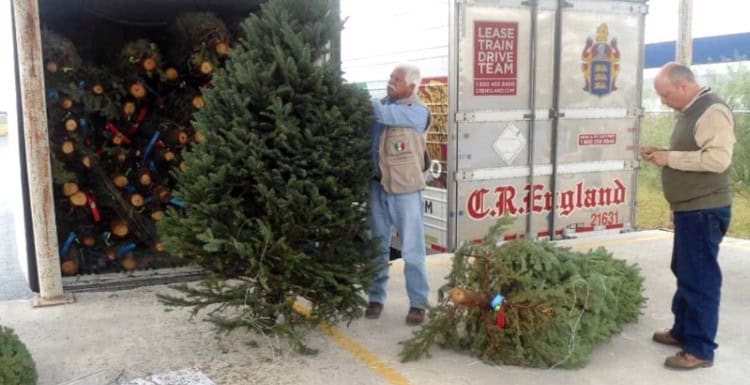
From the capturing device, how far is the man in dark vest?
3809mm

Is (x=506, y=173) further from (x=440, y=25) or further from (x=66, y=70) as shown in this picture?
(x=66, y=70)

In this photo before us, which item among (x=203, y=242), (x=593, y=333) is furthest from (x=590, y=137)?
(x=203, y=242)

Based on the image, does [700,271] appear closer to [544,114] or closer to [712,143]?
[712,143]

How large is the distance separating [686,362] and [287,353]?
2.47 m

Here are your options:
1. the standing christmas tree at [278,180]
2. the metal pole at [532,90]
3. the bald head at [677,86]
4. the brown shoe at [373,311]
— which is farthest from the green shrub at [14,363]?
the metal pole at [532,90]

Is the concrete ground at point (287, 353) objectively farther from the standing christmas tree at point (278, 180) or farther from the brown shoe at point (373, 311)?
the standing christmas tree at point (278, 180)

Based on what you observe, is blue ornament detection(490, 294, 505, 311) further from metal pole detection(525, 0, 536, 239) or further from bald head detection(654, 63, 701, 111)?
metal pole detection(525, 0, 536, 239)

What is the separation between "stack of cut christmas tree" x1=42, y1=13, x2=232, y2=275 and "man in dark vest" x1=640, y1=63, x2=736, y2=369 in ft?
12.9

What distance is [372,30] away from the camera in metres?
7.78

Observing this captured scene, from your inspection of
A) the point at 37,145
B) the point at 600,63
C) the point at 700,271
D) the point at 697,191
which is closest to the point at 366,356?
the point at 700,271

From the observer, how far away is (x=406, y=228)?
4.61 metres

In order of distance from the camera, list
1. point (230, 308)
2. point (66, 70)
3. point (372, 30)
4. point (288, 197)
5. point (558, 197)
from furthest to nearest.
Answer: point (372, 30) → point (558, 197) → point (66, 70) → point (230, 308) → point (288, 197)

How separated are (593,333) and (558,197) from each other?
2.97 metres

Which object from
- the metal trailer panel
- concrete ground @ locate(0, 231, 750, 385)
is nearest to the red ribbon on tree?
concrete ground @ locate(0, 231, 750, 385)
